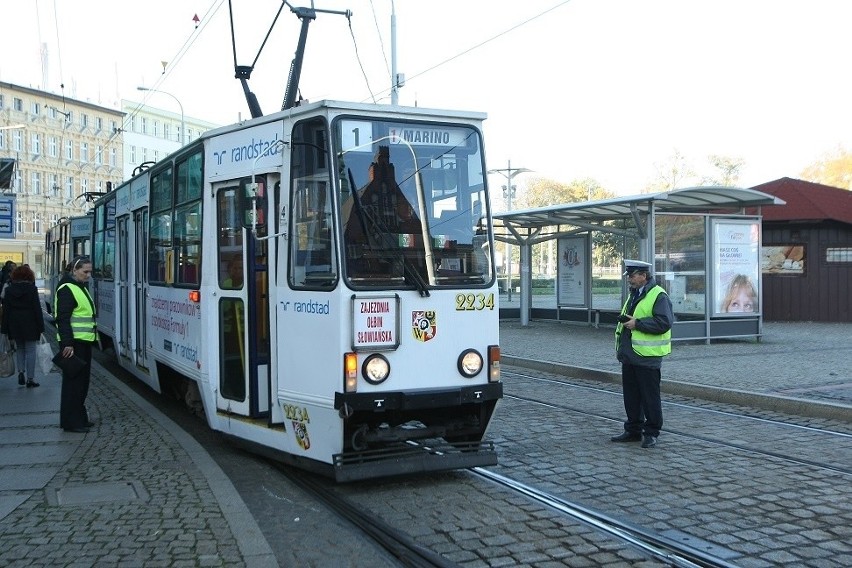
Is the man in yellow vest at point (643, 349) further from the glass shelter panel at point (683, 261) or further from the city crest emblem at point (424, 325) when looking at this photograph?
the glass shelter panel at point (683, 261)

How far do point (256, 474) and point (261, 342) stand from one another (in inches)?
44.1

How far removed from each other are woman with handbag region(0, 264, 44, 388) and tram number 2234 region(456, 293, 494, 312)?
25.8 feet

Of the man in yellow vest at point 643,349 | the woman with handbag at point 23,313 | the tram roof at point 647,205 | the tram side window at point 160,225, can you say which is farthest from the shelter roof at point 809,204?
the woman with handbag at point 23,313

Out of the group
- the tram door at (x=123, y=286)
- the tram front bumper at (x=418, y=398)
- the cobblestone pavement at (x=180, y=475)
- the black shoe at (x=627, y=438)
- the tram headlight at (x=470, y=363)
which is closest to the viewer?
the cobblestone pavement at (x=180, y=475)

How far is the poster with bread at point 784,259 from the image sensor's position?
23297 mm

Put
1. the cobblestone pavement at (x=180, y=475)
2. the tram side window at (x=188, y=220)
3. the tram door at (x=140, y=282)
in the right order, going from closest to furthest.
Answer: the cobblestone pavement at (x=180, y=475) < the tram side window at (x=188, y=220) < the tram door at (x=140, y=282)

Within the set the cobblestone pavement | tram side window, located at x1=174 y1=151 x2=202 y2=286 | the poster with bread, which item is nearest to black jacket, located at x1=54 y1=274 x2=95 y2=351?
the cobblestone pavement

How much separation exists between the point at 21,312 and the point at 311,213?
734cm

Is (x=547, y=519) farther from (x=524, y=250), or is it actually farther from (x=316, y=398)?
(x=524, y=250)

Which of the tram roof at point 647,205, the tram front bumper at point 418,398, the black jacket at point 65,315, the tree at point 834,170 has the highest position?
the tree at point 834,170

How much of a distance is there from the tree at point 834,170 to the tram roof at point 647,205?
3932cm

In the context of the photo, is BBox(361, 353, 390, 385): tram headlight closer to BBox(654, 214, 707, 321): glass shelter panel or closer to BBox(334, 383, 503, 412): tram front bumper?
BBox(334, 383, 503, 412): tram front bumper

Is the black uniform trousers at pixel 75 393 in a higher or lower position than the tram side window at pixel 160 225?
lower

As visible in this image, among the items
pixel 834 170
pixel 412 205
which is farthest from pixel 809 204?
pixel 834 170
